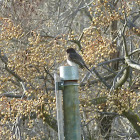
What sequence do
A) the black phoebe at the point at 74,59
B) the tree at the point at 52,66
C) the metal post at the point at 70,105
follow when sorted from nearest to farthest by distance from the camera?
the metal post at the point at 70,105 < the tree at the point at 52,66 < the black phoebe at the point at 74,59

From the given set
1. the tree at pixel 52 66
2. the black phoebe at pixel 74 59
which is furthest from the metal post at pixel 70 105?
the black phoebe at pixel 74 59

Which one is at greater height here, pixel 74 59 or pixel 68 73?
pixel 74 59

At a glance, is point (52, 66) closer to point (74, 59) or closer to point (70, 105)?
point (74, 59)

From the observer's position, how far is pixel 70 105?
2.08 meters

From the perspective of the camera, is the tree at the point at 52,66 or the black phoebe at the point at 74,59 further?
the black phoebe at the point at 74,59

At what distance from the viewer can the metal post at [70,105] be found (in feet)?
6.81

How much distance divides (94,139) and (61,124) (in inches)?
166

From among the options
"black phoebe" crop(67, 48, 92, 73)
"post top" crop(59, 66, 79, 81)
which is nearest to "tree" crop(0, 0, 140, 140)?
"black phoebe" crop(67, 48, 92, 73)

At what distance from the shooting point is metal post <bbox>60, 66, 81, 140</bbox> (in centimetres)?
207

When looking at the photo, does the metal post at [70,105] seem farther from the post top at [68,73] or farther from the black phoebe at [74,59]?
the black phoebe at [74,59]

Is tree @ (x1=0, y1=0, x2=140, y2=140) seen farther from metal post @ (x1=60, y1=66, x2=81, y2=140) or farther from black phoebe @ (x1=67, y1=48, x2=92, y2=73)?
metal post @ (x1=60, y1=66, x2=81, y2=140)

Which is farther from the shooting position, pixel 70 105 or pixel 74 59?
pixel 74 59

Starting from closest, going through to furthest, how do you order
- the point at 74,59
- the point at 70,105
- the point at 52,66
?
the point at 70,105
the point at 74,59
the point at 52,66

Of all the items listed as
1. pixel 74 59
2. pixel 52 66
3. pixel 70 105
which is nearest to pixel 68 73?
pixel 70 105
